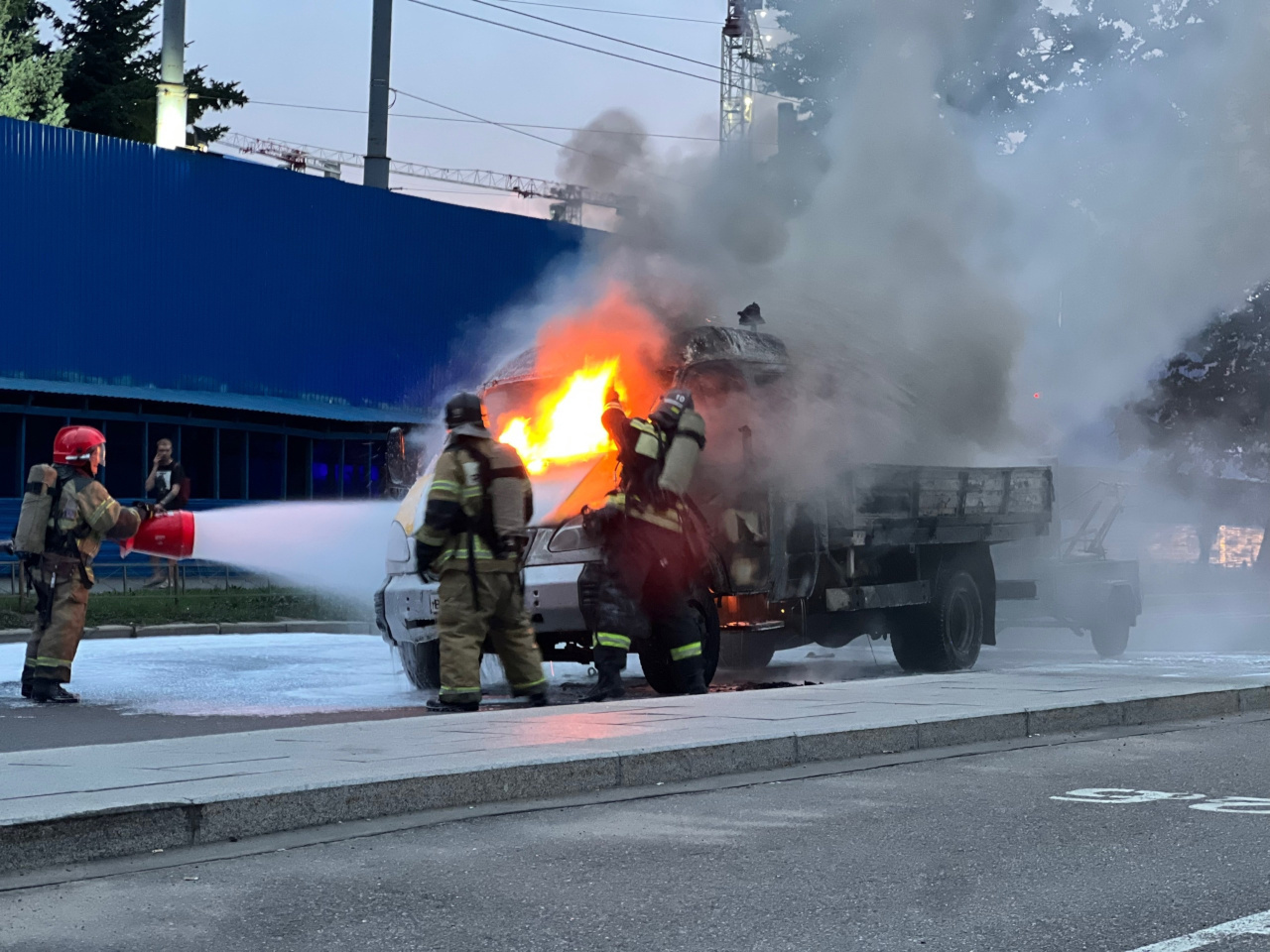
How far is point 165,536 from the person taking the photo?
1123 cm

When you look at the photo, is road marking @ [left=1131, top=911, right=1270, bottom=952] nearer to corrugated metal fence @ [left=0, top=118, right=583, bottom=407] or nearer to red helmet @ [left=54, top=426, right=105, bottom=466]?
red helmet @ [left=54, top=426, right=105, bottom=466]

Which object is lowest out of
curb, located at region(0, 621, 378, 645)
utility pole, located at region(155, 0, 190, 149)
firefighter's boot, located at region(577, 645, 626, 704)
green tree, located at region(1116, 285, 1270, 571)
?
curb, located at region(0, 621, 378, 645)

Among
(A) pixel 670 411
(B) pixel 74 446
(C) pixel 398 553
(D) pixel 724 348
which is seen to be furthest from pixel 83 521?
(D) pixel 724 348

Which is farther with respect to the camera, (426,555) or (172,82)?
(172,82)

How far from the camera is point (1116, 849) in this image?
6.27m

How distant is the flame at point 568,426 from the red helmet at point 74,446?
281 cm

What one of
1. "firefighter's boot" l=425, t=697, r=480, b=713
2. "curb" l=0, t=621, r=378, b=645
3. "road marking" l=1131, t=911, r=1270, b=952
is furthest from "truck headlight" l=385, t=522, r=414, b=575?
"road marking" l=1131, t=911, r=1270, b=952

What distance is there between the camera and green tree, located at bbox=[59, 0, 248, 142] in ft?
161

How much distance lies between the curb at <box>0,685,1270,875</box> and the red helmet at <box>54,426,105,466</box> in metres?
5.43

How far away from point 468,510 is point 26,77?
35.4 meters

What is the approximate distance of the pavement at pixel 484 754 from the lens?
6254mm

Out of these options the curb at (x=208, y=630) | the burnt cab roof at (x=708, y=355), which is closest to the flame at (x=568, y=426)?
the burnt cab roof at (x=708, y=355)

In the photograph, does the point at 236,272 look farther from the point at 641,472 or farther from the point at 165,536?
the point at 641,472

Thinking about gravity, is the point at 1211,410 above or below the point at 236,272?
below
